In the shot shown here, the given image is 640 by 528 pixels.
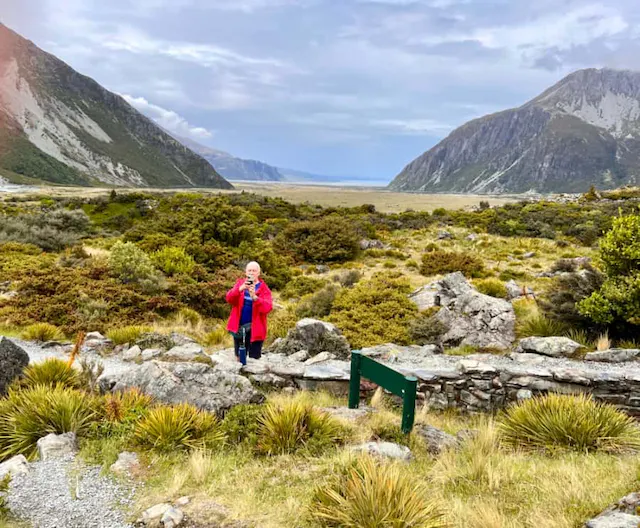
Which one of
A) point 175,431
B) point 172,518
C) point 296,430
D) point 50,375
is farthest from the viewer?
point 50,375

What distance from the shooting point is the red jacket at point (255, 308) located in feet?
23.5

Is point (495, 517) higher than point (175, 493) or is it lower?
higher

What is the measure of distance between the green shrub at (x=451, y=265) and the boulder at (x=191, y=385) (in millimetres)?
13044

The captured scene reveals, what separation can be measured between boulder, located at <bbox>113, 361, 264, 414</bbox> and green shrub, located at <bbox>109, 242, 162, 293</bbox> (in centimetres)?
697

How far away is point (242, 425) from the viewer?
205 inches

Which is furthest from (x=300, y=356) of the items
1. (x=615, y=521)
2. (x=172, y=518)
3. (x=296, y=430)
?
(x=615, y=521)

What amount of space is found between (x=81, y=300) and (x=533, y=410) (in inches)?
418

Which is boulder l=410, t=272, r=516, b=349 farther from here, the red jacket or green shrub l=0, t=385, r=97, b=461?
green shrub l=0, t=385, r=97, b=461

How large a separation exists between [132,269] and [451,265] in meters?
12.1

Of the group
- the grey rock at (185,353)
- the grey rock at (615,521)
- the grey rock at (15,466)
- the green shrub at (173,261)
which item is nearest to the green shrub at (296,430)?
the grey rock at (15,466)

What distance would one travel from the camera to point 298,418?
197 inches

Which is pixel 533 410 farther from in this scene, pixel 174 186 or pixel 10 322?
pixel 174 186

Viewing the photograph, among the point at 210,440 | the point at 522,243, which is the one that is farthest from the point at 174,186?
the point at 210,440

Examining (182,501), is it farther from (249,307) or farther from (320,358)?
(320,358)
